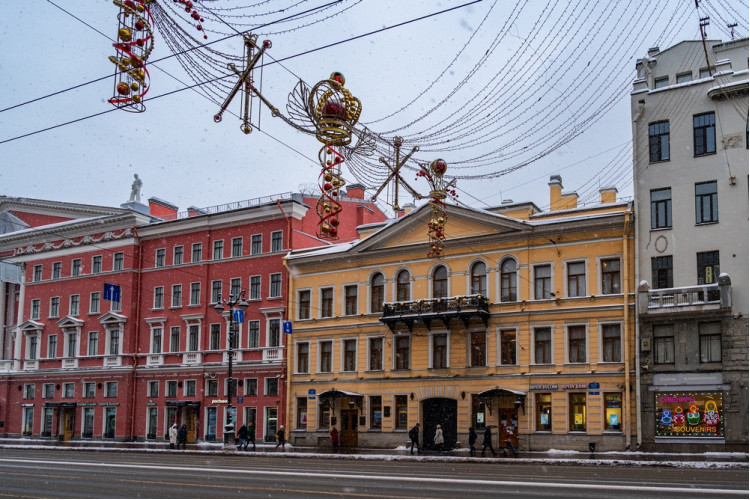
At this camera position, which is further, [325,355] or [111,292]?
[111,292]

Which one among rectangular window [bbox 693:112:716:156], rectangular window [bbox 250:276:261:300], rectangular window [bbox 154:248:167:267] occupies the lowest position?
rectangular window [bbox 250:276:261:300]

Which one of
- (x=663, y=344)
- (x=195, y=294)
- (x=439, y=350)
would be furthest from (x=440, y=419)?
(x=195, y=294)

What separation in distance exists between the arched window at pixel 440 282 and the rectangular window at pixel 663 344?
34.9ft

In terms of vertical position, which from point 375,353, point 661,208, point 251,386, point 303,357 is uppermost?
point 661,208

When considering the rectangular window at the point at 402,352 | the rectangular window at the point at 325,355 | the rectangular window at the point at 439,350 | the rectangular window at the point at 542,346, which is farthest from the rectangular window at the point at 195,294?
the rectangular window at the point at 542,346

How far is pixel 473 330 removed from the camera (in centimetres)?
4103

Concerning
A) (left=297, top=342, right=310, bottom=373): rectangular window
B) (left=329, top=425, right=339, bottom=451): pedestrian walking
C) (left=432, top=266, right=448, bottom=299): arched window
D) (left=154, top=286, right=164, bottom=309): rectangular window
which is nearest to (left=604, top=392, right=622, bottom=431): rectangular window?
(left=432, top=266, right=448, bottom=299): arched window

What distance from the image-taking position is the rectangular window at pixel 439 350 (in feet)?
137

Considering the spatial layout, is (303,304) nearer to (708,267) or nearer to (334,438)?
(334,438)

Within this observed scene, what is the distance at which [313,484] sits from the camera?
19.5m

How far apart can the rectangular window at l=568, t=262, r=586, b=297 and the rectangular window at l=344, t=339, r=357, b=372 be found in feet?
39.3

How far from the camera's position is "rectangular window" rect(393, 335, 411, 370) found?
141ft

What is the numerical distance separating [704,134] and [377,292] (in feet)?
58.0

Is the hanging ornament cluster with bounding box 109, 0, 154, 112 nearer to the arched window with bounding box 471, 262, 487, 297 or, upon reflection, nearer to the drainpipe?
the arched window with bounding box 471, 262, 487, 297
